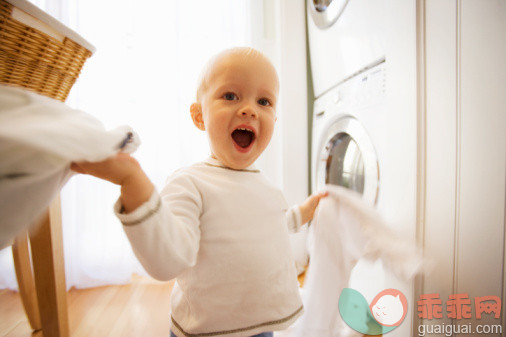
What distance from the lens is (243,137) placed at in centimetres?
53

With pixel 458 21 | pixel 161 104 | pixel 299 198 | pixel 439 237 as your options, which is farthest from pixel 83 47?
pixel 299 198

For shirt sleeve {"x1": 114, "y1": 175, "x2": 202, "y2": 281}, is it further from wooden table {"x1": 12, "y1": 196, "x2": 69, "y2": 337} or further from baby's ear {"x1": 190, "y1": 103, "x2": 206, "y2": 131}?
wooden table {"x1": 12, "y1": 196, "x2": 69, "y2": 337}

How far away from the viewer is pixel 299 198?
1.38 metres

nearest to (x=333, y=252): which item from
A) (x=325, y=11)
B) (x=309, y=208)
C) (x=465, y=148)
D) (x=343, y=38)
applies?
(x=309, y=208)

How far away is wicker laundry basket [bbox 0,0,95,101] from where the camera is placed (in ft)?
1.41

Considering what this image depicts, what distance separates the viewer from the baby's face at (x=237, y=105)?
0.47m

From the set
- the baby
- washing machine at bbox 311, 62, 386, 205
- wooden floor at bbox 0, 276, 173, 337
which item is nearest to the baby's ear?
the baby

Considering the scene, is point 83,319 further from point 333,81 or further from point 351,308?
point 333,81

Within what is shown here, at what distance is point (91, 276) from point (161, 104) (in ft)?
3.33

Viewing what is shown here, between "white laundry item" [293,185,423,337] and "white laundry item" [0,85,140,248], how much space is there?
501 millimetres

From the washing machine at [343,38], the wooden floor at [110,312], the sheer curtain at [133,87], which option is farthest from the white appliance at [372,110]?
the wooden floor at [110,312]

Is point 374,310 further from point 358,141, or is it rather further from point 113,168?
point 113,168

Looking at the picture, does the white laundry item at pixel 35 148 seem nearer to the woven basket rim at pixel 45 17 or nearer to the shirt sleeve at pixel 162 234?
the shirt sleeve at pixel 162 234

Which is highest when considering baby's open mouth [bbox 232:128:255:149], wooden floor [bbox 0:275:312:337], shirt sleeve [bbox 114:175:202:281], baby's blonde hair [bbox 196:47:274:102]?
baby's blonde hair [bbox 196:47:274:102]
